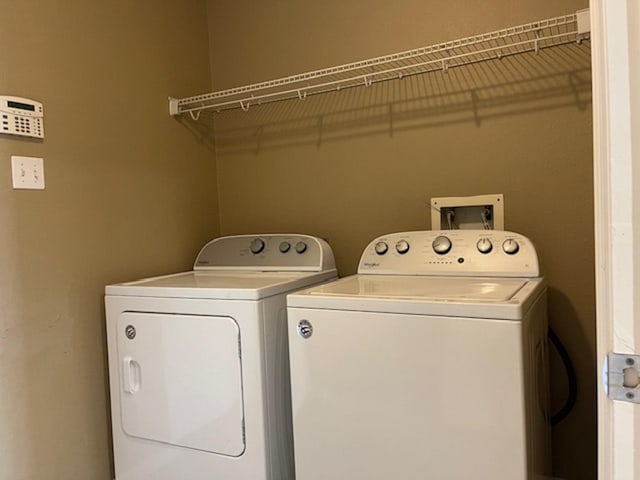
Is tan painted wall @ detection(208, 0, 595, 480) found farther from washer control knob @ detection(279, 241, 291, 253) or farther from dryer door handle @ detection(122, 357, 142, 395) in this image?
dryer door handle @ detection(122, 357, 142, 395)

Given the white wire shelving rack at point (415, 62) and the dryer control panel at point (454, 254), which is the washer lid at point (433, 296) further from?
the white wire shelving rack at point (415, 62)

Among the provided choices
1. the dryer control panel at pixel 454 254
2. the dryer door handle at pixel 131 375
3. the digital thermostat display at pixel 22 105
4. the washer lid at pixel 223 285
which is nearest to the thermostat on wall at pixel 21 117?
the digital thermostat display at pixel 22 105

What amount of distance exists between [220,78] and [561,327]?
186 centimetres

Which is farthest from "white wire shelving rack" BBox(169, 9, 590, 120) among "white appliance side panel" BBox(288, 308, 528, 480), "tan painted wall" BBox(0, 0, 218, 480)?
"white appliance side panel" BBox(288, 308, 528, 480)

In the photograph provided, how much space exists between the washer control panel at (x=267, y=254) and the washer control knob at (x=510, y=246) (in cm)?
66

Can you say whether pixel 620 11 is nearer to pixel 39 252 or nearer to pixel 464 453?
pixel 464 453

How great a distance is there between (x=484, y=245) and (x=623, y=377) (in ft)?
3.60

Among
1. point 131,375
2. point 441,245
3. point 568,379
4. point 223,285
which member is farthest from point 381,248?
point 131,375

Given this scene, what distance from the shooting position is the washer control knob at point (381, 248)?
1840 mm

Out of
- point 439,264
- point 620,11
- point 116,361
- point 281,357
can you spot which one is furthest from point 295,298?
point 620,11

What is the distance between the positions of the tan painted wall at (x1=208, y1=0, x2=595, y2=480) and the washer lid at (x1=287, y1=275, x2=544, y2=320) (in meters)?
0.40

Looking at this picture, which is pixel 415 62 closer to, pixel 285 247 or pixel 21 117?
pixel 285 247

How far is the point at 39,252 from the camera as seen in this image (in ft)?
5.29

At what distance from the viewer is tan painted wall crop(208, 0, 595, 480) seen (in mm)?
1753
